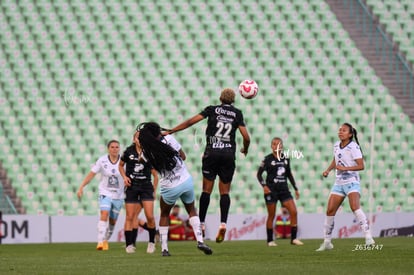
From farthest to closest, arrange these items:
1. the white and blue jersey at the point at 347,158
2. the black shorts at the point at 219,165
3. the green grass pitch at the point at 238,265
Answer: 1. the white and blue jersey at the point at 347,158
2. the black shorts at the point at 219,165
3. the green grass pitch at the point at 238,265

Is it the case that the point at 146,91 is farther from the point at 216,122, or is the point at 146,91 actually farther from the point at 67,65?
the point at 216,122

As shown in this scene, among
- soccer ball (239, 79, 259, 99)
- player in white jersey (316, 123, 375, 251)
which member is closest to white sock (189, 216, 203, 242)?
soccer ball (239, 79, 259, 99)

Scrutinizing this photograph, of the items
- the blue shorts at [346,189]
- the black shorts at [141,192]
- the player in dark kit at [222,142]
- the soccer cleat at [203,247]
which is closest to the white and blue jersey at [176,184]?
the soccer cleat at [203,247]

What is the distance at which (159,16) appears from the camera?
26625 mm

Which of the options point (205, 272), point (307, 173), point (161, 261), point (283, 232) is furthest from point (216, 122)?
point (307, 173)

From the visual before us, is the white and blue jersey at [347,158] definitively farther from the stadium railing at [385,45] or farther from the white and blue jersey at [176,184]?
the stadium railing at [385,45]

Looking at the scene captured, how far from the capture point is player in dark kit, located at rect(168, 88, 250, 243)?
41.2 feet

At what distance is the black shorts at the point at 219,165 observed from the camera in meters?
12.7

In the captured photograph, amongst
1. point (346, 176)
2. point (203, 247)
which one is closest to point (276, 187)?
point (346, 176)

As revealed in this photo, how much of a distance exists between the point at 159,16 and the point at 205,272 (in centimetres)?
1820

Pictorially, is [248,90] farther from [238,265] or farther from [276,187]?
[276,187]

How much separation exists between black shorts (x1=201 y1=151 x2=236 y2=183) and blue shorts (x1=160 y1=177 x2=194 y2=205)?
89cm

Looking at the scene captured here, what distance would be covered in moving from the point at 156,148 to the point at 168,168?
34cm

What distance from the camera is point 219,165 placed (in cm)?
1286
